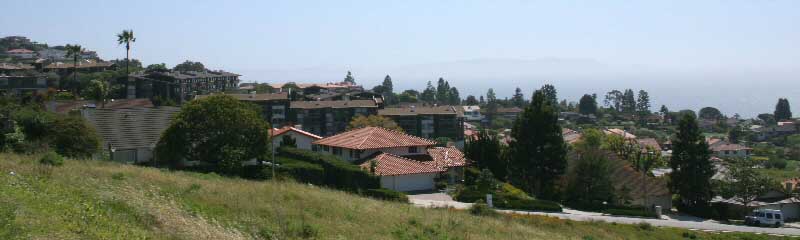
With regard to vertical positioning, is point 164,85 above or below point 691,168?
above

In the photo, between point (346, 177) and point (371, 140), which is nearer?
point (346, 177)

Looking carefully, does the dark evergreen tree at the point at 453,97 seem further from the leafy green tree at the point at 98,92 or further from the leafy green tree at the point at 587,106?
the leafy green tree at the point at 98,92

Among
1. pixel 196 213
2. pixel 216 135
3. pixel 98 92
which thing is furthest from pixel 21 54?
pixel 196 213

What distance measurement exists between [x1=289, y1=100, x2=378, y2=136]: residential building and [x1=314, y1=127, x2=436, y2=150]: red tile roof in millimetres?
36002

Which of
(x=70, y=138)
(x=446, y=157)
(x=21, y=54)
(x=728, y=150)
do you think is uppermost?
(x=21, y=54)

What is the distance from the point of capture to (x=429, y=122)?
86.8 meters

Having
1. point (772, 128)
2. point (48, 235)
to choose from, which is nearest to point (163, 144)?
point (48, 235)

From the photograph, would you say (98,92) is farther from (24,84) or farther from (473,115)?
(473,115)

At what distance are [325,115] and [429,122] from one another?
12076mm

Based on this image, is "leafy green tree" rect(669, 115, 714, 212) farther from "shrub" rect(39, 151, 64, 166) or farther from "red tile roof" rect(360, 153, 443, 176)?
"shrub" rect(39, 151, 64, 166)

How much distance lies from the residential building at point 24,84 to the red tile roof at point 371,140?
4820 cm

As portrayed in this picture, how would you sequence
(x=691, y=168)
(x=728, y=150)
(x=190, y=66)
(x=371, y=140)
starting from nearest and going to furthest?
(x=691, y=168) < (x=371, y=140) < (x=728, y=150) < (x=190, y=66)

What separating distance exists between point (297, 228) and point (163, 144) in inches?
716

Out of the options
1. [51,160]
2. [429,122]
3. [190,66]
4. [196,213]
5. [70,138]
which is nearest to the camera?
[196,213]
